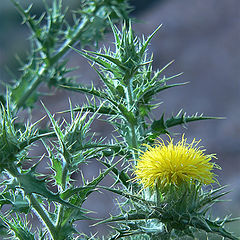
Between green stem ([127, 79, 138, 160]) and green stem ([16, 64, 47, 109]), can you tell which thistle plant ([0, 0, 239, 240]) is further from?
green stem ([16, 64, 47, 109])

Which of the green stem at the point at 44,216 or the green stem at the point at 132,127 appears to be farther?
the green stem at the point at 132,127

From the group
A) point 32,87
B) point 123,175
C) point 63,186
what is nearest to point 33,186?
point 63,186

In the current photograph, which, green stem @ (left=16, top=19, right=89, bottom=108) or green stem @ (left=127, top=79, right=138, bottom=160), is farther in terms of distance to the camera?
green stem @ (left=16, top=19, right=89, bottom=108)

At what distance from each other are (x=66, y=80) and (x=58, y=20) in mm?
423

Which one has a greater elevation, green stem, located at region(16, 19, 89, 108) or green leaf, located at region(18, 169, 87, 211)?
green stem, located at region(16, 19, 89, 108)

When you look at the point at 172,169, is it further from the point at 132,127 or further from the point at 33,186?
the point at 33,186

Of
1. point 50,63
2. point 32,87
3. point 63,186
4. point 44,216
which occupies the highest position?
point 50,63

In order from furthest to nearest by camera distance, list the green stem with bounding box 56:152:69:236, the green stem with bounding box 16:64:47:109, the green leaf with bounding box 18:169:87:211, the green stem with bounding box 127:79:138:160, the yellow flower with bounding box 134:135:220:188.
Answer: the green stem with bounding box 16:64:47:109, the green stem with bounding box 127:79:138:160, the yellow flower with bounding box 134:135:220:188, the green stem with bounding box 56:152:69:236, the green leaf with bounding box 18:169:87:211

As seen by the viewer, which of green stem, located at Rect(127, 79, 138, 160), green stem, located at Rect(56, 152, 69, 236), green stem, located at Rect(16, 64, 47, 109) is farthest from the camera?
green stem, located at Rect(16, 64, 47, 109)

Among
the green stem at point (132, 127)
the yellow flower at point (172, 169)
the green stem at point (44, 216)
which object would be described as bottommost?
the green stem at point (44, 216)

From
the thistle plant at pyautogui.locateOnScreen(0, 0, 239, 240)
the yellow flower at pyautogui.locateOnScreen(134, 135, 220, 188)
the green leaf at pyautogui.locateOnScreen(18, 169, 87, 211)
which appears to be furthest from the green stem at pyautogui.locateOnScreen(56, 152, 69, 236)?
the yellow flower at pyautogui.locateOnScreen(134, 135, 220, 188)

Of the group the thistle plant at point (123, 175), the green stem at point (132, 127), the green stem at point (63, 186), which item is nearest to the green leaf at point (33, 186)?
the thistle plant at point (123, 175)

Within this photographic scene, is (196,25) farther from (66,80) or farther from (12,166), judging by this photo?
(12,166)

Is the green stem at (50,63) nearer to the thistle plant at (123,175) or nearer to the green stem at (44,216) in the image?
the thistle plant at (123,175)
